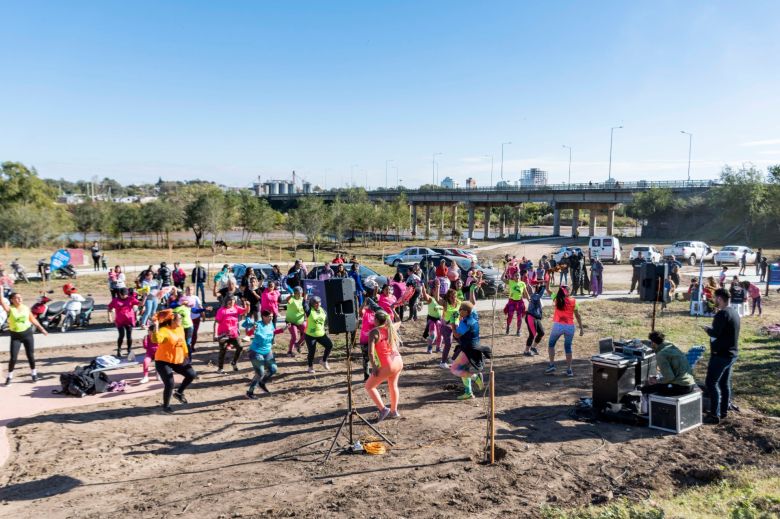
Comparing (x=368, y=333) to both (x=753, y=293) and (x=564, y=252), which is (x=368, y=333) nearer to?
(x=753, y=293)

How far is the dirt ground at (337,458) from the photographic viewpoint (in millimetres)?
5969

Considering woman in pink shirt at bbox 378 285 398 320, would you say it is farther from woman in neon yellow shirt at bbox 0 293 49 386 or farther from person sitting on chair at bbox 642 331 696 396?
woman in neon yellow shirt at bbox 0 293 49 386

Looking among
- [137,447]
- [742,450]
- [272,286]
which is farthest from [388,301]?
[742,450]

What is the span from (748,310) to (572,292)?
20.6 feet

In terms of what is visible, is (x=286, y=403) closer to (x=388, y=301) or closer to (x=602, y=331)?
(x=388, y=301)

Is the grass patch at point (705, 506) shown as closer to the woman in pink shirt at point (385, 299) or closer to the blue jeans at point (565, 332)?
the blue jeans at point (565, 332)

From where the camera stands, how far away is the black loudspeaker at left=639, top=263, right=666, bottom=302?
35.4 ft

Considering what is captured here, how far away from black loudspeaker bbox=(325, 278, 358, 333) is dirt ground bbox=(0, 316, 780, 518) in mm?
1570

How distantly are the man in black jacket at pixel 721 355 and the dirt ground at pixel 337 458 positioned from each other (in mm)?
285

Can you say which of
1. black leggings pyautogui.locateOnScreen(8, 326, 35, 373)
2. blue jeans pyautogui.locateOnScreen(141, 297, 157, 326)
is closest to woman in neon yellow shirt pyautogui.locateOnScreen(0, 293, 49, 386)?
black leggings pyautogui.locateOnScreen(8, 326, 35, 373)

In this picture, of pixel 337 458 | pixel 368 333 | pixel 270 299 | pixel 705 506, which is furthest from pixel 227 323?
pixel 705 506

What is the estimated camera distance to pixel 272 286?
1216 centimetres

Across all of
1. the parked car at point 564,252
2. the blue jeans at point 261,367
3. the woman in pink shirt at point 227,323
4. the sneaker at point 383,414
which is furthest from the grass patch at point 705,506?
the parked car at point 564,252

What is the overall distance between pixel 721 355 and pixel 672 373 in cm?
90
